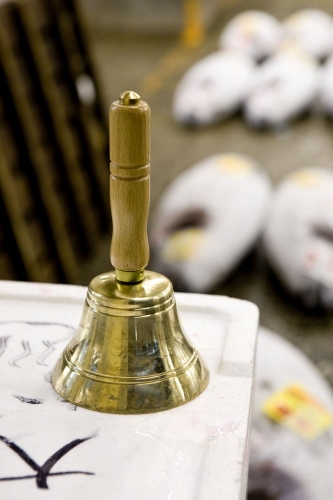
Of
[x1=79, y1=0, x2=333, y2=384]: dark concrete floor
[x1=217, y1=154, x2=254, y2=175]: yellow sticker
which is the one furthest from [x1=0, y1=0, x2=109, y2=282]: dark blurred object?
[x1=217, y1=154, x2=254, y2=175]: yellow sticker

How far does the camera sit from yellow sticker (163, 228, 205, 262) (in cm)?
203

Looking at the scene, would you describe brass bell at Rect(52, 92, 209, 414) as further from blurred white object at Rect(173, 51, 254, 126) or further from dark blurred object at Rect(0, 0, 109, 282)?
blurred white object at Rect(173, 51, 254, 126)

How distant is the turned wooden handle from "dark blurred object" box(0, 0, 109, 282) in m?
1.26

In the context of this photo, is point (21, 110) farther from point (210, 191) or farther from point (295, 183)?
point (295, 183)

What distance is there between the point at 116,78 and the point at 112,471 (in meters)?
3.22

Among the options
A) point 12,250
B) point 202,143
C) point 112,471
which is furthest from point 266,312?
point 112,471

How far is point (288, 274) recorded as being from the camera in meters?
1.99

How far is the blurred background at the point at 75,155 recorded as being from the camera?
183 centimetres

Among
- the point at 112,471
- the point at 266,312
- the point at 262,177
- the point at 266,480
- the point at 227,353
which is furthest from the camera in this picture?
the point at 262,177

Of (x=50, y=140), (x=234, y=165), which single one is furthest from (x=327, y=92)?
(x=50, y=140)

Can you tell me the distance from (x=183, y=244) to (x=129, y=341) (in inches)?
59.8

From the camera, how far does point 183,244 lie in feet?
6.76

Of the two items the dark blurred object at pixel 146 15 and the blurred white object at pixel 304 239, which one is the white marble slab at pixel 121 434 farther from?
the dark blurred object at pixel 146 15

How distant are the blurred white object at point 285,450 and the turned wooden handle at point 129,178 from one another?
612 millimetres
